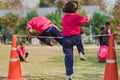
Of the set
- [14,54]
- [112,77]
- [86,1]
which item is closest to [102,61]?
[14,54]

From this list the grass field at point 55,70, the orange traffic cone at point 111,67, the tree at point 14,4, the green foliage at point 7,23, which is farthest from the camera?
the tree at point 14,4

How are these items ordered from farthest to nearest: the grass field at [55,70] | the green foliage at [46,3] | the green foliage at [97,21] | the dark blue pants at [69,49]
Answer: the green foliage at [46,3], the green foliage at [97,21], the grass field at [55,70], the dark blue pants at [69,49]

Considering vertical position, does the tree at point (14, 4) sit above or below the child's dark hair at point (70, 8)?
below

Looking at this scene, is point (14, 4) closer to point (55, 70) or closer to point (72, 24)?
point (55, 70)

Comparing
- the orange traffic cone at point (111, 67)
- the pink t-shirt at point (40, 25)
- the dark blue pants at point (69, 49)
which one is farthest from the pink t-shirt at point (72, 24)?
the pink t-shirt at point (40, 25)

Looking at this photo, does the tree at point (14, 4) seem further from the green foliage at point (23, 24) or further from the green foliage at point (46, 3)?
the green foliage at point (46, 3)

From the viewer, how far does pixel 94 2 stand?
86.0 metres

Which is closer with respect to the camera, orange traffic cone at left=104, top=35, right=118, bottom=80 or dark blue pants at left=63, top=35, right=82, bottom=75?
orange traffic cone at left=104, top=35, right=118, bottom=80

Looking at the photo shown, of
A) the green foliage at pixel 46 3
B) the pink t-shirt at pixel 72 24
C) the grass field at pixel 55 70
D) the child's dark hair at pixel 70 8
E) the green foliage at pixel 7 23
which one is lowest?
the green foliage at pixel 46 3

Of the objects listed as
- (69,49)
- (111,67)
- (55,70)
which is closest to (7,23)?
(55,70)

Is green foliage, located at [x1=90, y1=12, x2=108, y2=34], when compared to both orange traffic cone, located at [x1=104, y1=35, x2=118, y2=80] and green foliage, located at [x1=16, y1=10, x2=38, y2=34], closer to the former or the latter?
green foliage, located at [x1=16, y1=10, x2=38, y2=34]

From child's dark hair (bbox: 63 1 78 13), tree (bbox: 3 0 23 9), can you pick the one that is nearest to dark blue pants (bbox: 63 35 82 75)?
child's dark hair (bbox: 63 1 78 13)

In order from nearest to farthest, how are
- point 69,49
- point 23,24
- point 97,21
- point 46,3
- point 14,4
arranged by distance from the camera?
point 69,49 → point 97,21 → point 23,24 → point 14,4 → point 46,3

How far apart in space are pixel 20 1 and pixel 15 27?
1303cm
